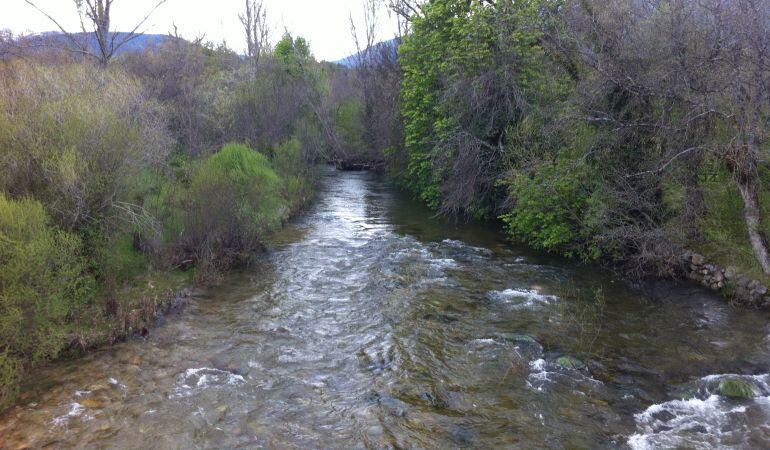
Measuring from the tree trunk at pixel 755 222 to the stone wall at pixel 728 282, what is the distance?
448 millimetres

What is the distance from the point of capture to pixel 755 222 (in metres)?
10.7

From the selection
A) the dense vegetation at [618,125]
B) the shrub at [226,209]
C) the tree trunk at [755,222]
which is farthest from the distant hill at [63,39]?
the tree trunk at [755,222]

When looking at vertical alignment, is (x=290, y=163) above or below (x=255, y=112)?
below

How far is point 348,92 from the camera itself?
148ft

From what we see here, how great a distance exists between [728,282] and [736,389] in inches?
178

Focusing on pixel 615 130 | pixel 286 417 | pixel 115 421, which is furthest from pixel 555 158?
pixel 115 421

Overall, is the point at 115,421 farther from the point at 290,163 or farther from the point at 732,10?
the point at 290,163

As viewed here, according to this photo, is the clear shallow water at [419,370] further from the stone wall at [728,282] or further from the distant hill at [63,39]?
the distant hill at [63,39]

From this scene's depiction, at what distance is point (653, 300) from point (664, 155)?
3.23 m

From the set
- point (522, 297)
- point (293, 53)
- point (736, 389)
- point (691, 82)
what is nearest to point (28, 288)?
point (522, 297)

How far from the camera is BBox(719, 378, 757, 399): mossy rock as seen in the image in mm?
7586

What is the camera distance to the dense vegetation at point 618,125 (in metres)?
10.5

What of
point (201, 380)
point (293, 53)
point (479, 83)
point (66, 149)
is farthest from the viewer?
point (293, 53)

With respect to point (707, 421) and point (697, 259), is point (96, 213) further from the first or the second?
point (697, 259)
